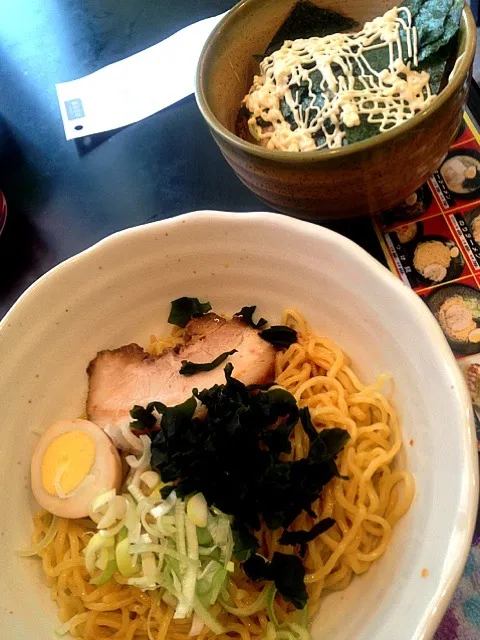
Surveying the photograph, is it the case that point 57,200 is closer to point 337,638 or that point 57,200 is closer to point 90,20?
point 90,20

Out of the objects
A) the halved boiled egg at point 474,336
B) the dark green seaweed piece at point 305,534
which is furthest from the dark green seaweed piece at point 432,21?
the dark green seaweed piece at point 305,534

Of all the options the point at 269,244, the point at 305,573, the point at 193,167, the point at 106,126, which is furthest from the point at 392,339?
the point at 106,126

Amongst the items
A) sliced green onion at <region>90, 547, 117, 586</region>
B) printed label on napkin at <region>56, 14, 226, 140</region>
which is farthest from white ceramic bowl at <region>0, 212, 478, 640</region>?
printed label on napkin at <region>56, 14, 226, 140</region>

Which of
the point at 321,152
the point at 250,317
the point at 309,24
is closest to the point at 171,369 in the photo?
the point at 250,317

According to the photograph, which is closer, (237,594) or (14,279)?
(237,594)

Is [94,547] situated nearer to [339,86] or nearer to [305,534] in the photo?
[305,534]

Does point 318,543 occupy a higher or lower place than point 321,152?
lower

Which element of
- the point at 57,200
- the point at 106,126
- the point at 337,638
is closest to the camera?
the point at 337,638
